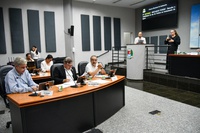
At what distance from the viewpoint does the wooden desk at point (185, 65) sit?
4.48m

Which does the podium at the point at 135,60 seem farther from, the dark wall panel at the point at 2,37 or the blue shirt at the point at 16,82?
the dark wall panel at the point at 2,37

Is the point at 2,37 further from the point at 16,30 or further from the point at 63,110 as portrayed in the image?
the point at 63,110

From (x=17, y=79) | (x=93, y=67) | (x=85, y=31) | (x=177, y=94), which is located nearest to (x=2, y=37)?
(x=85, y=31)

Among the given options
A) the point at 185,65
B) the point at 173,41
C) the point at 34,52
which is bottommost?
the point at 185,65

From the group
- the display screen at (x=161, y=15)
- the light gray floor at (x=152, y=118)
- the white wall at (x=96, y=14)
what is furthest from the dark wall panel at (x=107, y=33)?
the light gray floor at (x=152, y=118)

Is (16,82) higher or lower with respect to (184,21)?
lower

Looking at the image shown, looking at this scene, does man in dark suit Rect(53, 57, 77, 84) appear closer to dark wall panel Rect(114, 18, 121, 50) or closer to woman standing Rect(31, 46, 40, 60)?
woman standing Rect(31, 46, 40, 60)

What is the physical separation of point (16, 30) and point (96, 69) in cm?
479

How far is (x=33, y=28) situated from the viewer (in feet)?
22.8

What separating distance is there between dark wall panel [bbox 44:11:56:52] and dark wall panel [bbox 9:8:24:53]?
3.43 feet

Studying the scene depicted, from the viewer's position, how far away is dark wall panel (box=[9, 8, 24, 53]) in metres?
6.48

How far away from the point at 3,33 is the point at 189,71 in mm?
6883

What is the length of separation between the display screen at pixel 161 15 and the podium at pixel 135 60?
3048 mm

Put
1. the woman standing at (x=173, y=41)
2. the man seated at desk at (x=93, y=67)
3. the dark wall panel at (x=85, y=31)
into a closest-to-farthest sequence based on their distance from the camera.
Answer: the man seated at desk at (x=93, y=67) < the woman standing at (x=173, y=41) < the dark wall panel at (x=85, y=31)
